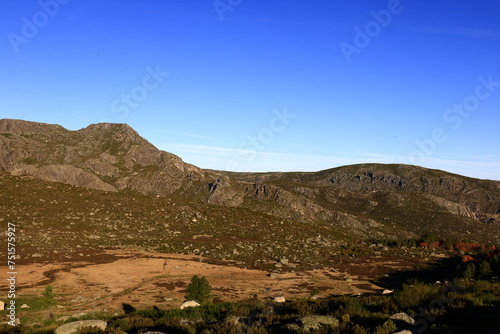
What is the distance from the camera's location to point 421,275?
38625 millimetres

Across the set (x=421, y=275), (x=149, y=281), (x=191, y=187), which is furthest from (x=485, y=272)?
(x=191, y=187)

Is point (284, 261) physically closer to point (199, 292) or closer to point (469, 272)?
point (199, 292)

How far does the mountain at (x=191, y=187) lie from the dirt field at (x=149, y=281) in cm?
5864

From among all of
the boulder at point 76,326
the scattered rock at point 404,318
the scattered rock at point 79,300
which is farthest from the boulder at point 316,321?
the scattered rock at point 79,300

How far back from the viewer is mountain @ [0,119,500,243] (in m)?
110

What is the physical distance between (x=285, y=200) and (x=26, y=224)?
85149 millimetres

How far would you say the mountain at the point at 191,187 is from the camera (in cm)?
11031

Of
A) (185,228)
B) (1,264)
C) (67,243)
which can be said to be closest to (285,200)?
(185,228)

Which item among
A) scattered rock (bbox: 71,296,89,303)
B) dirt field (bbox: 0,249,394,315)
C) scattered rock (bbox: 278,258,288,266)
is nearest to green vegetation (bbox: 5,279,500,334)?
scattered rock (bbox: 71,296,89,303)

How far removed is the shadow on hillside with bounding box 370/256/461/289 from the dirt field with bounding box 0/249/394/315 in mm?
2583

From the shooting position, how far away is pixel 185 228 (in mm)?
55219

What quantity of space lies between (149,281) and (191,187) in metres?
96.1

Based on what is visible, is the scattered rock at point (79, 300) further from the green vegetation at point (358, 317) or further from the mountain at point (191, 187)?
the mountain at point (191, 187)

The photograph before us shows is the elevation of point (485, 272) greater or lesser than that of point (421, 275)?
greater
